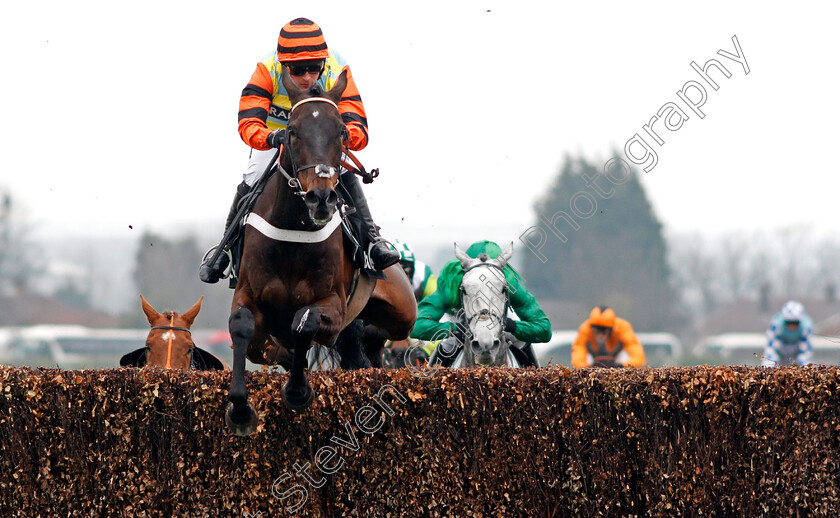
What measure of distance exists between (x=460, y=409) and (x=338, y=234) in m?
1.24

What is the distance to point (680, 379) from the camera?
5441 mm

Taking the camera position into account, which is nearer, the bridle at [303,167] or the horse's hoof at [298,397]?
the bridle at [303,167]

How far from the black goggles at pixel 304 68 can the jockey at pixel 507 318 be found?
2599 millimetres

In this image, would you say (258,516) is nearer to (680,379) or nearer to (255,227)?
(255,227)

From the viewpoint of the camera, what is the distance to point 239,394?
5.13 meters

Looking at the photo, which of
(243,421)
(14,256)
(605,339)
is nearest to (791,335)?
(605,339)

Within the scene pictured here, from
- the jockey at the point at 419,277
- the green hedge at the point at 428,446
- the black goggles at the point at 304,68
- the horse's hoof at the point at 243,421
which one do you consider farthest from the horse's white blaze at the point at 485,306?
the jockey at the point at 419,277

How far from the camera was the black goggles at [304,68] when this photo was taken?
5.82 meters

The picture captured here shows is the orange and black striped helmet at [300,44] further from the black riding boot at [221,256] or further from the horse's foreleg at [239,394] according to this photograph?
the horse's foreleg at [239,394]

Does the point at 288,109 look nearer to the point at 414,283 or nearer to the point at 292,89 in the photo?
the point at 292,89

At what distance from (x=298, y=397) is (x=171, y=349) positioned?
2528 mm

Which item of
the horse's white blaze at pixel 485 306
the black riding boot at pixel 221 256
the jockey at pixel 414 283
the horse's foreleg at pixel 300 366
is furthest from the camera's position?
the jockey at pixel 414 283

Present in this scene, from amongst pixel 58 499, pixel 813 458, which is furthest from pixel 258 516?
pixel 813 458

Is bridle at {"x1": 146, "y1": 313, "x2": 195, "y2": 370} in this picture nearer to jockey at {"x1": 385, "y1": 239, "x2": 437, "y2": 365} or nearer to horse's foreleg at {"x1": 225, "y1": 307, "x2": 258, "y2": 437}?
horse's foreleg at {"x1": 225, "y1": 307, "x2": 258, "y2": 437}
